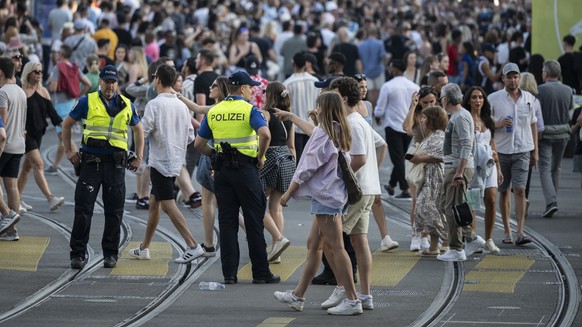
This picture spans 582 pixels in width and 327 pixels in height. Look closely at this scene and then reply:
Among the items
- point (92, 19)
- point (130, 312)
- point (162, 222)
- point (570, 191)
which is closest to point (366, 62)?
point (92, 19)

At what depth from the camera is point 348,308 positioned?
1130cm

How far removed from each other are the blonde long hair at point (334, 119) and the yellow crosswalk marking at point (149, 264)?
2667 millimetres

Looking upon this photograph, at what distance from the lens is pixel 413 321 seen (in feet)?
36.3

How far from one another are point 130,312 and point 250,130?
7.15 ft

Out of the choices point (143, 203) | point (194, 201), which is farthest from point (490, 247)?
point (143, 203)

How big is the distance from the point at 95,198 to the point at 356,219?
9.98ft

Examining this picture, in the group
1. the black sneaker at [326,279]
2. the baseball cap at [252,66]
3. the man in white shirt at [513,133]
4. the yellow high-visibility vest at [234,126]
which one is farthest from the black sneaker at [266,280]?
the baseball cap at [252,66]

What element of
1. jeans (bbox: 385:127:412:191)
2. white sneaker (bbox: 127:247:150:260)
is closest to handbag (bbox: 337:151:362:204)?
white sneaker (bbox: 127:247:150:260)

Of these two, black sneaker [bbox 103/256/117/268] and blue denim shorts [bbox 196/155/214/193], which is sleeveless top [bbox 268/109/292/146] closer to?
blue denim shorts [bbox 196/155/214/193]

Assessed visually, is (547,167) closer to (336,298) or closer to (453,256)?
(453,256)

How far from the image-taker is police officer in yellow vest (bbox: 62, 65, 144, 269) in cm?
1343

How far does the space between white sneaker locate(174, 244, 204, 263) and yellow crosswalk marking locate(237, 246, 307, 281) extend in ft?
1.58

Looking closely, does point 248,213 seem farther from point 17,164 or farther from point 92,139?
point 17,164

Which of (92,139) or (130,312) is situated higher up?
(92,139)
